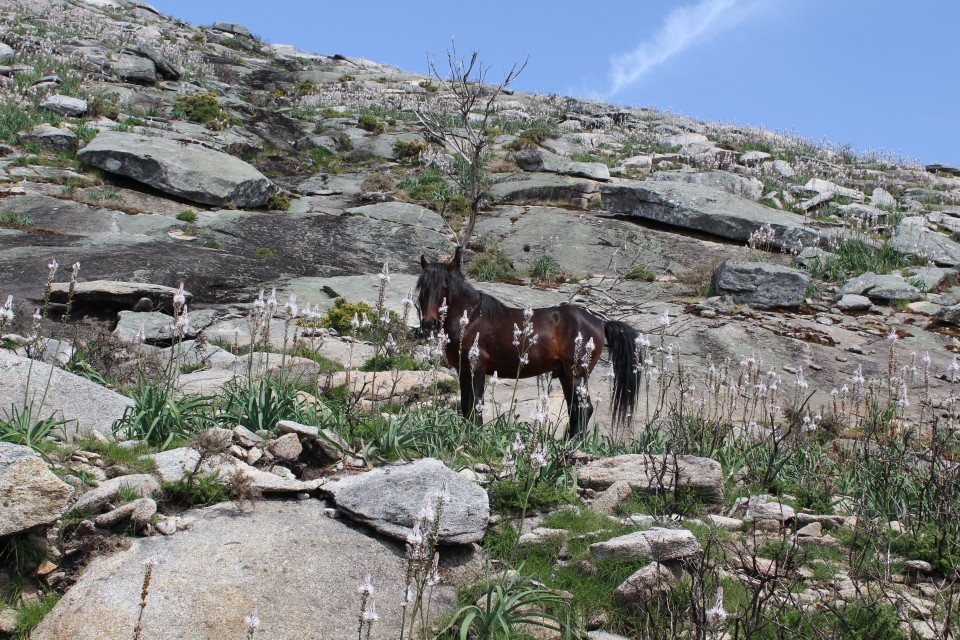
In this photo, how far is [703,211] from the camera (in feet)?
67.5

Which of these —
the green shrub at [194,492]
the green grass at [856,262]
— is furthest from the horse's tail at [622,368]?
the green grass at [856,262]

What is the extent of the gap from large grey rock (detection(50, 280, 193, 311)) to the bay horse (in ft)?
17.7

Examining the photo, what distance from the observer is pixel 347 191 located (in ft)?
77.0

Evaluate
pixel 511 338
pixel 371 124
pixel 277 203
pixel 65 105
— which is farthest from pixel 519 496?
pixel 371 124

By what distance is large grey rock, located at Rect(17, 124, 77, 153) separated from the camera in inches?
808

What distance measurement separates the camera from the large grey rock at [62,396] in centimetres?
541

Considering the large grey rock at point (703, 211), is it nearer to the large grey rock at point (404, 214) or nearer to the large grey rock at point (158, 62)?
the large grey rock at point (404, 214)

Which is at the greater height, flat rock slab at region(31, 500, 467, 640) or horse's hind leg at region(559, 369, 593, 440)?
horse's hind leg at region(559, 369, 593, 440)

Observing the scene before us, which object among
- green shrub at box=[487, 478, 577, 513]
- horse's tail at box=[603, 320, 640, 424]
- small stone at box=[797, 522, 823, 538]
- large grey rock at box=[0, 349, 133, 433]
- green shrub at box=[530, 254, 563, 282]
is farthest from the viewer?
green shrub at box=[530, 254, 563, 282]

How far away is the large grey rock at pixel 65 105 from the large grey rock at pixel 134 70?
22.3ft

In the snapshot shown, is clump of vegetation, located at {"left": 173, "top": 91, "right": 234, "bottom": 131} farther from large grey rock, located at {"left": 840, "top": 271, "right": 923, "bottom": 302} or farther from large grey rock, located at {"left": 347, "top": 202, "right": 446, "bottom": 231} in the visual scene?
large grey rock, located at {"left": 840, "top": 271, "right": 923, "bottom": 302}

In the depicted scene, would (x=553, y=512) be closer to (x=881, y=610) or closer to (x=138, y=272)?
(x=881, y=610)

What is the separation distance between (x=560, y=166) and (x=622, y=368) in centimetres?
1817

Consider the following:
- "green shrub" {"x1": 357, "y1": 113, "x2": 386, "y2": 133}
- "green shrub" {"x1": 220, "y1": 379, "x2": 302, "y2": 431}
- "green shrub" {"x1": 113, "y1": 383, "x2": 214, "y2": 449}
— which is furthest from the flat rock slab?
"green shrub" {"x1": 357, "y1": 113, "x2": 386, "y2": 133}
